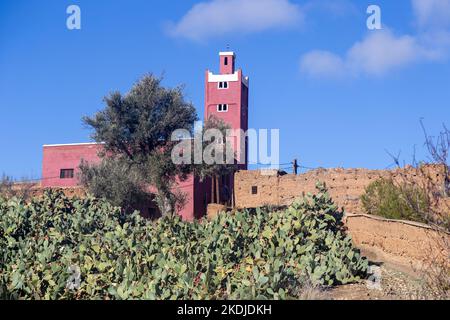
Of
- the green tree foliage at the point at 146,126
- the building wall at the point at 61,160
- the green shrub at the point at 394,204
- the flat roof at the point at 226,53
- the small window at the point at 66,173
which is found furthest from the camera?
the flat roof at the point at 226,53

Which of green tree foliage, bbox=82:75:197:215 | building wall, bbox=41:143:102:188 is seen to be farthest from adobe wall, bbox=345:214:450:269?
building wall, bbox=41:143:102:188

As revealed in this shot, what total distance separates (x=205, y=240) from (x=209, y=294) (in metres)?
3.47

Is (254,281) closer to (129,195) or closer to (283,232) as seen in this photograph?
(283,232)

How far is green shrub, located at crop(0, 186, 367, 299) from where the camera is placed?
9.41 metres

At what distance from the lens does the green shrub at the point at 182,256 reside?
9.41 meters

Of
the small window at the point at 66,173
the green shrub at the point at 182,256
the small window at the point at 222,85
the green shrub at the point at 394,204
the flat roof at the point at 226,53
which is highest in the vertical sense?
the flat roof at the point at 226,53

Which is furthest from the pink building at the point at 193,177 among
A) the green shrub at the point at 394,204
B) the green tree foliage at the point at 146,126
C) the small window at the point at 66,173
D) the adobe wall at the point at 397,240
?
the adobe wall at the point at 397,240

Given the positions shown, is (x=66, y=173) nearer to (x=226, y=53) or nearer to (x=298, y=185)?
(x=298, y=185)

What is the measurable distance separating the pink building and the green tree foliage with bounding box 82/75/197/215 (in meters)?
3.31

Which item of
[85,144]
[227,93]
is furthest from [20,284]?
[227,93]

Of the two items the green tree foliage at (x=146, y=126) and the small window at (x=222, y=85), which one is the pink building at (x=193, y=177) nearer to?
the small window at (x=222, y=85)

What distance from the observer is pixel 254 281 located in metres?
9.38

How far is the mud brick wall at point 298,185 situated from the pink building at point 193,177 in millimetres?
2250

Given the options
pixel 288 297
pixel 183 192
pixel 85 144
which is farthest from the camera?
pixel 85 144
